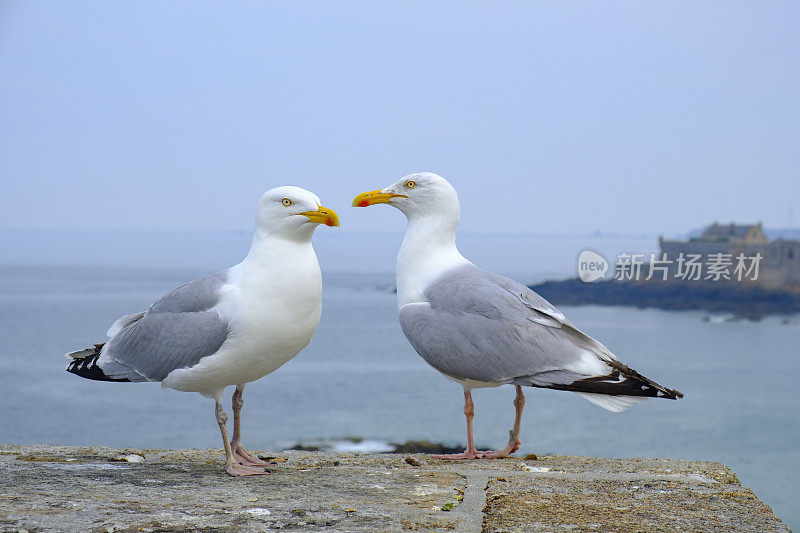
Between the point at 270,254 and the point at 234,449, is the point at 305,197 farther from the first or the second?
the point at 234,449

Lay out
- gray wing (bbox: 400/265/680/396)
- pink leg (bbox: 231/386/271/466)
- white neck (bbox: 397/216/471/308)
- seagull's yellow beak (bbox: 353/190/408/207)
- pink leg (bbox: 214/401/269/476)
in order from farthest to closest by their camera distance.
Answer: seagull's yellow beak (bbox: 353/190/408/207), white neck (bbox: 397/216/471/308), pink leg (bbox: 231/386/271/466), gray wing (bbox: 400/265/680/396), pink leg (bbox: 214/401/269/476)

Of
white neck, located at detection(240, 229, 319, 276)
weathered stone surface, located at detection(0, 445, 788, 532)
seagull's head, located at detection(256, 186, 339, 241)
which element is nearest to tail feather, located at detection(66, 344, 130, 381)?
weathered stone surface, located at detection(0, 445, 788, 532)

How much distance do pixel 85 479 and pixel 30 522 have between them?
37.6 inches

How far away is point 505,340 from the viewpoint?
5312 mm

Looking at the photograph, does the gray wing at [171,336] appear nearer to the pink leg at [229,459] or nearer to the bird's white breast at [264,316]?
the bird's white breast at [264,316]

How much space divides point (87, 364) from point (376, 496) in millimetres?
2418

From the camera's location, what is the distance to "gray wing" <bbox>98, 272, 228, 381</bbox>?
5012 mm

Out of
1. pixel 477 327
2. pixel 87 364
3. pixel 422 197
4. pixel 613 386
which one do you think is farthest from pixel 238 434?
pixel 613 386

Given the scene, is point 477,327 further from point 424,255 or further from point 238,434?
point 238,434

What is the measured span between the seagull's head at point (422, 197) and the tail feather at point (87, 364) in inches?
79.8

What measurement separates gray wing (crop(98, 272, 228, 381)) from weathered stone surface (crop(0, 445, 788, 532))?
0.60m

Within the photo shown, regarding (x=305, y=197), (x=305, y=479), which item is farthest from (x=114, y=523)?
(x=305, y=197)

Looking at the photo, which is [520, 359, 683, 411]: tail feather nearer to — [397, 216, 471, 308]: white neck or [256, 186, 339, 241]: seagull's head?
[397, 216, 471, 308]: white neck

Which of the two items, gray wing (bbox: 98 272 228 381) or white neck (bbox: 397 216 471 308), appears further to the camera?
white neck (bbox: 397 216 471 308)
